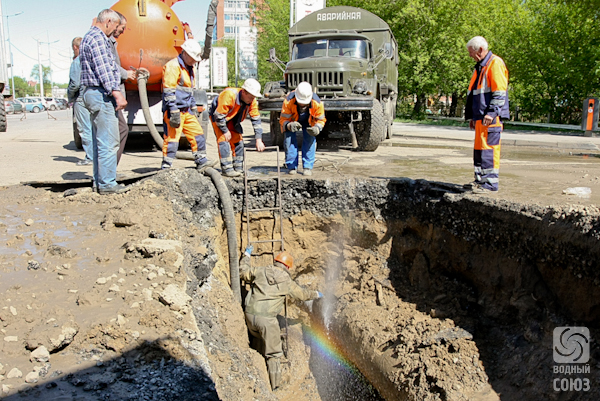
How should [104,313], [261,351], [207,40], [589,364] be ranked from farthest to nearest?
1. [207,40]
2. [261,351]
3. [589,364]
4. [104,313]

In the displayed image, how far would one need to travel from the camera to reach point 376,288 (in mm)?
6234

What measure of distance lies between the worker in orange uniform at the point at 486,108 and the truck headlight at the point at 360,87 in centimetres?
418

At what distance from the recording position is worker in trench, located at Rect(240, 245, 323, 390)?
5.87 metres

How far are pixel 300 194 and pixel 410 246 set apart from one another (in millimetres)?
1643

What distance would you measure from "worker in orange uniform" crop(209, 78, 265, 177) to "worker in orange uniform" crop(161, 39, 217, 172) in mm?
250

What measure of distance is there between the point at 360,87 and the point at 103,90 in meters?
5.63

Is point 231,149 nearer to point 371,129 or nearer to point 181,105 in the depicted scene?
point 181,105

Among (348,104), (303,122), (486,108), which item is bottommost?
(303,122)

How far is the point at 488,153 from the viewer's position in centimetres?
516

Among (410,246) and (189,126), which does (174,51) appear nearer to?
(189,126)

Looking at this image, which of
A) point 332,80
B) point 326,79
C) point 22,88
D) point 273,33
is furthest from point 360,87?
point 22,88

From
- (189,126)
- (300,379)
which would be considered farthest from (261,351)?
(189,126)

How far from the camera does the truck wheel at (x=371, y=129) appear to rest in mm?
9016

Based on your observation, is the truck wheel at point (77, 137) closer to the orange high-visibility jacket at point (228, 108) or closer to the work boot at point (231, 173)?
the orange high-visibility jacket at point (228, 108)
